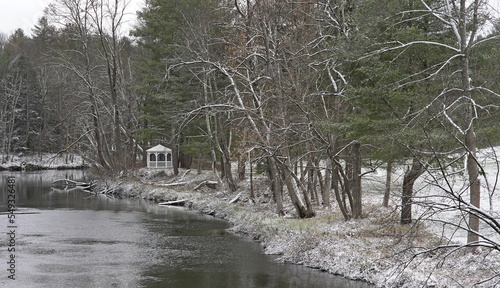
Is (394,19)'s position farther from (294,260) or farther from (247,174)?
(247,174)

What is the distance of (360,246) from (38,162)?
5082 centimetres

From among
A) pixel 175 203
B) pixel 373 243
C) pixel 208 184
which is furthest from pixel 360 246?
pixel 208 184

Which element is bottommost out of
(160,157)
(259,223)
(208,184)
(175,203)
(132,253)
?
(132,253)

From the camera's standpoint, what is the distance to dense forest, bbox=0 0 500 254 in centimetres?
1170

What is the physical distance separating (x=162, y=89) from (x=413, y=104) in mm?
22161

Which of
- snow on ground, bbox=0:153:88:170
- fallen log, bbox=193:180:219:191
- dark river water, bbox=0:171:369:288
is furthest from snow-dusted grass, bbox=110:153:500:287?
snow on ground, bbox=0:153:88:170

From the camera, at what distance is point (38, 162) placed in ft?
187

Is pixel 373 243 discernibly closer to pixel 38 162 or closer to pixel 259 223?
pixel 259 223

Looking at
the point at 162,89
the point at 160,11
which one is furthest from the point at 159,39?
the point at 162,89

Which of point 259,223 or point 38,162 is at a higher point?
point 38,162

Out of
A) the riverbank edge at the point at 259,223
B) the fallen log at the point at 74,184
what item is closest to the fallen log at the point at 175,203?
the riverbank edge at the point at 259,223

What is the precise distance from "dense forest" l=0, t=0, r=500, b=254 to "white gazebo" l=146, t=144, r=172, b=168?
1.17 m

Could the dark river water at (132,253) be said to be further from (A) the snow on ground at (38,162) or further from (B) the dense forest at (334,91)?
(A) the snow on ground at (38,162)

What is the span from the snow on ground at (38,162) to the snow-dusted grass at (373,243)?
35.9m
